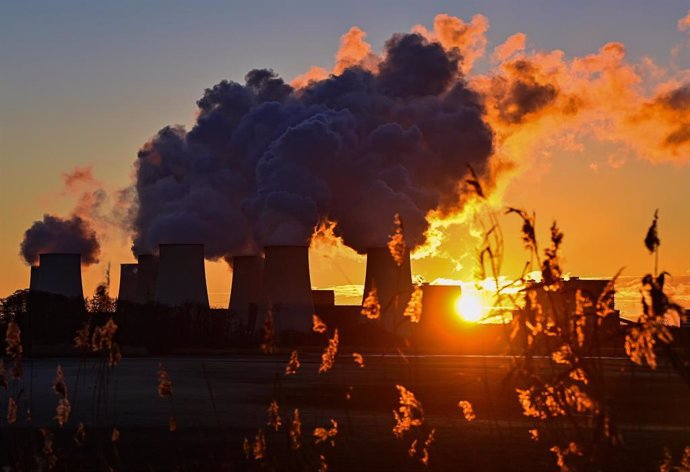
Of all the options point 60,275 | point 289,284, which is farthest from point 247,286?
point 60,275

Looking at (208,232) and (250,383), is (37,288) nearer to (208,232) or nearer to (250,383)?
(208,232)

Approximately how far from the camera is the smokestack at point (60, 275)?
79250 mm

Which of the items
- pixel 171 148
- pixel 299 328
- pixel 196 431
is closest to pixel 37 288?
pixel 171 148

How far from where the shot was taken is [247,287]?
80688mm

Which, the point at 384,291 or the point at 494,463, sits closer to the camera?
the point at 494,463

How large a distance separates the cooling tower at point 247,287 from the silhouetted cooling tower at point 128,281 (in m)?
16.2

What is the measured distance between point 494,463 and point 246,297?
70735 mm

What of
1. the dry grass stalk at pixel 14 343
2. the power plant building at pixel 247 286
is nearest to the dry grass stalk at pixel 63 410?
the dry grass stalk at pixel 14 343

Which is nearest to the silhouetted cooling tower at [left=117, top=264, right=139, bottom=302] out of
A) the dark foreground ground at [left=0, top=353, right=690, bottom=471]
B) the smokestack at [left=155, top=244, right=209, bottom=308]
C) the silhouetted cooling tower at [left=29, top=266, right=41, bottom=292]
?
the silhouetted cooling tower at [left=29, top=266, right=41, bottom=292]

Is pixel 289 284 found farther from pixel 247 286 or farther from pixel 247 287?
pixel 247 287

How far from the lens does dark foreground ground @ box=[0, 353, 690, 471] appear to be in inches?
427

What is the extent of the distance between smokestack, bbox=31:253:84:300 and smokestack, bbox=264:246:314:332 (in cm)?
1635

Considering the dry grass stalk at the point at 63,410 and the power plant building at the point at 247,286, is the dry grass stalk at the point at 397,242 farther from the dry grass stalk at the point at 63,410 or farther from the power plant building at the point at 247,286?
the power plant building at the point at 247,286

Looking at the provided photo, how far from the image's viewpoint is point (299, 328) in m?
71.8
